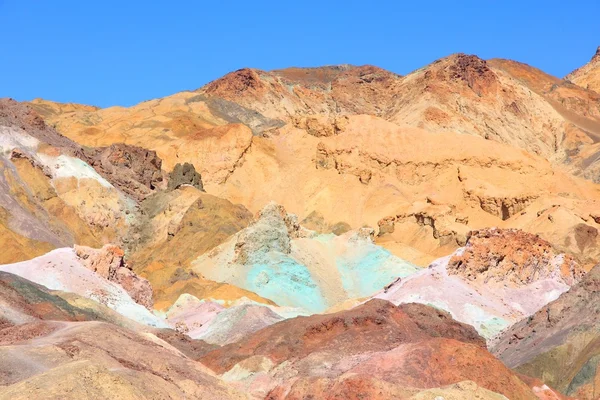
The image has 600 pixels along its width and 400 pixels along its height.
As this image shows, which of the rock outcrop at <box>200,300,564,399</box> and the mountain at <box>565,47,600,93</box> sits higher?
the mountain at <box>565,47,600,93</box>

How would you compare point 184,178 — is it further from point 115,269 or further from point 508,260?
point 508,260

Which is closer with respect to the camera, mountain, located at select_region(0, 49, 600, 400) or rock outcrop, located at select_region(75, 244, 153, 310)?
mountain, located at select_region(0, 49, 600, 400)

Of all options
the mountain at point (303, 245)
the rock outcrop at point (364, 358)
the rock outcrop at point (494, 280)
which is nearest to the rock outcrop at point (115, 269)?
the mountain at point (303, 245)

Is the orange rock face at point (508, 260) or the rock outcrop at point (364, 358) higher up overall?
the orange rock face at point (508, 260)

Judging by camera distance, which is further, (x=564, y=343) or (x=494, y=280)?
(x=494, y=280)

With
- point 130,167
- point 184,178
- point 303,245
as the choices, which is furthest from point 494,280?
point 130,167

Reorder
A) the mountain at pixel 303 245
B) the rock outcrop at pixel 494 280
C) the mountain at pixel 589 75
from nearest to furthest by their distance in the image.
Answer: the mountain at pixel 303 245
the rock outcrop at pixel 494 280
the mountain at pixel 589 75

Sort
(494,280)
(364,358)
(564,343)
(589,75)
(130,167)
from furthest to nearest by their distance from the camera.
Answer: (589,75), (130,167), (494,280), (564,343), (364,358)

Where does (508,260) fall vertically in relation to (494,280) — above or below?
above

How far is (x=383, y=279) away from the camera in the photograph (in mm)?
59156

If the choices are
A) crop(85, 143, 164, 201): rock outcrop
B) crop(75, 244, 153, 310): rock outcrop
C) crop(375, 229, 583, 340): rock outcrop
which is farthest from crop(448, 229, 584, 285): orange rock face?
crop(85, 143, 164, 201): rock outcrop

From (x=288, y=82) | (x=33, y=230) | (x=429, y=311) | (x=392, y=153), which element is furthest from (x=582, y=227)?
(x=288, y=82)

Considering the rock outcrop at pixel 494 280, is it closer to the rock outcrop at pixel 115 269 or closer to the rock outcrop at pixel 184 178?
the rock outcrop at pixel 115 269

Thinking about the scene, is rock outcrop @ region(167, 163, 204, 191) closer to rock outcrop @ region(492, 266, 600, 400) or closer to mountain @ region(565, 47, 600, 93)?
rock outcrop @ region(492, 266, 600, 400)
